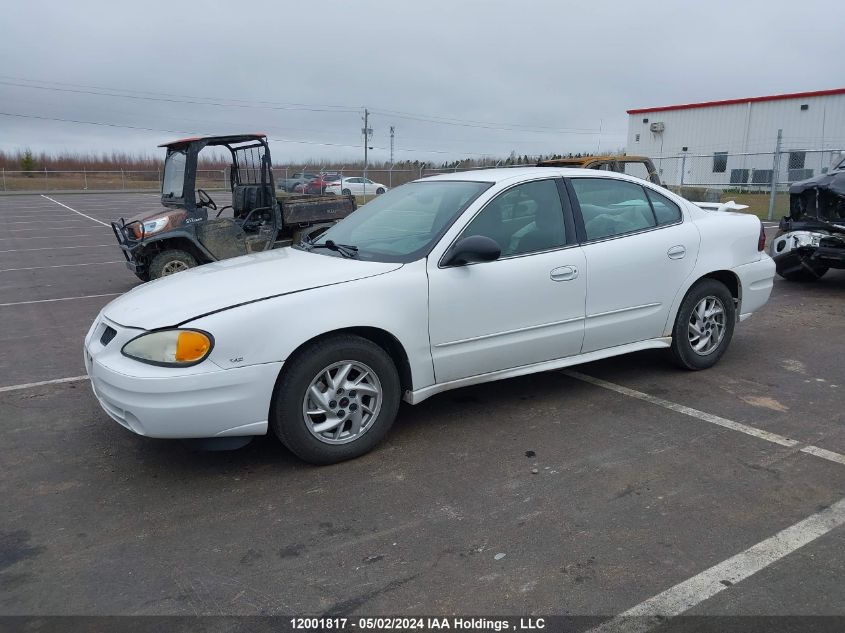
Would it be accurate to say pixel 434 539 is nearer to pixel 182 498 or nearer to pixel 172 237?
pixel 182 498

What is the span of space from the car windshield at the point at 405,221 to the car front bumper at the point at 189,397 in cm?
119

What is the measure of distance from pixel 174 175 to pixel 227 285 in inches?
276

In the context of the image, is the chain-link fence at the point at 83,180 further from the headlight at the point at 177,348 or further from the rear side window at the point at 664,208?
the headlight at the point at 177,348

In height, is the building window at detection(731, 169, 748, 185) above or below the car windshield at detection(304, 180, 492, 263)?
above

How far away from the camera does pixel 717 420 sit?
4746 mm

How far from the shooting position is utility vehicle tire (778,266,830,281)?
9.80 m

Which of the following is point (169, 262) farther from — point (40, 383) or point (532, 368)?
point (532, 368)

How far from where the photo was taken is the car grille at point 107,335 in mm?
4145

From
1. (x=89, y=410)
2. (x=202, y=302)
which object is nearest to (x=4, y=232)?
(x=89, y=410)

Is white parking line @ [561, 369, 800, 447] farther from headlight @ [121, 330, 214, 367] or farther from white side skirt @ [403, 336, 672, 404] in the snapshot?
headlight @ [121, 330, 214, 367]

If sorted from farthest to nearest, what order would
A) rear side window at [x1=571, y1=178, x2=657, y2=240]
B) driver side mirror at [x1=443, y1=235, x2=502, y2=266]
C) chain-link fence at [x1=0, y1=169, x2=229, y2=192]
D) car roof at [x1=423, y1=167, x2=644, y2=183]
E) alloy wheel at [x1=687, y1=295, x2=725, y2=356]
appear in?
chain-link fence at [x1=0, y1=169, x2=229, y2=192] → alloy wheel at [x1=687, y1=295, x2=725, y2=356] → rear side window at [x1=571, y1=178, x2=657, y2=240] → car roof at [x1=423, y1=167, x2=644, y2=183] → driver side mirror at [x1=443, y1=235, x2=502, y2=266]

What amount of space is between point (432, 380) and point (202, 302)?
4.72ft

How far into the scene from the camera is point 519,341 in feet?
15.5

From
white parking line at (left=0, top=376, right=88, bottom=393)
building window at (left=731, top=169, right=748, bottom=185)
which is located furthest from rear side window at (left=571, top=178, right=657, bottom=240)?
building window at (left=731, top=169, right=748, bottom=185)
